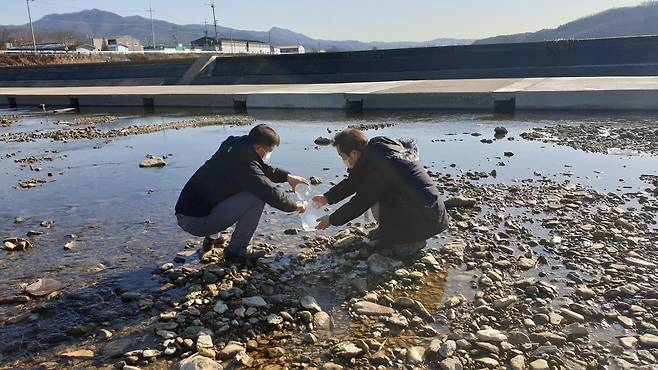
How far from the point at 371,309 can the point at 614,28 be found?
190551 millimetres

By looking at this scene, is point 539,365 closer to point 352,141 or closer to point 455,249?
point 455,249

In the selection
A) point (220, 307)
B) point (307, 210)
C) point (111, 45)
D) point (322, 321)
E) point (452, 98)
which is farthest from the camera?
point (111, 45)

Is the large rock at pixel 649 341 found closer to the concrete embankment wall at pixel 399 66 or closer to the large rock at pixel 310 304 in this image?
the large rock at pixel 310 304

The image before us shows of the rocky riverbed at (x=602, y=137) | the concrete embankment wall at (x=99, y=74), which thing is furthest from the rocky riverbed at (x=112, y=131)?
the concrete embankment wall at (x=99, y=74)

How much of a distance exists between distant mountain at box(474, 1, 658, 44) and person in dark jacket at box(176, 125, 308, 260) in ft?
467

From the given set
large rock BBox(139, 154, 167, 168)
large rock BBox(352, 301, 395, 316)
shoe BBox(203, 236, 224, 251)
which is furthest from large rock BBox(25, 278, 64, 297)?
large rock BBox(139, 154, 167, 168)

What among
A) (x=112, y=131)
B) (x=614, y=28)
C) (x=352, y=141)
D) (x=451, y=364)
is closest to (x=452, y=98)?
(x=112, y=131)

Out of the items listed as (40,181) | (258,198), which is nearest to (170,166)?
(40,181)

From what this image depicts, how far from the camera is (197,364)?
4.07 meters

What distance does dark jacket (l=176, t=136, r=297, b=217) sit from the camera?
5637 millimetres

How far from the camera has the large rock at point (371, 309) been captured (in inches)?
193

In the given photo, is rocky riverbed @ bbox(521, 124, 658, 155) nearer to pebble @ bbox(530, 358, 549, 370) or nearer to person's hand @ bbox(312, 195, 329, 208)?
person's hand @ bbox(312, 195, 329, 208)

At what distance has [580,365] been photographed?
4.05 metres

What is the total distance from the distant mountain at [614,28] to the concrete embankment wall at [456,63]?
370 ft
